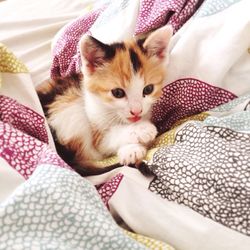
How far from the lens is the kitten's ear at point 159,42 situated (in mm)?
948

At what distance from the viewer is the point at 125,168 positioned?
0.82 m

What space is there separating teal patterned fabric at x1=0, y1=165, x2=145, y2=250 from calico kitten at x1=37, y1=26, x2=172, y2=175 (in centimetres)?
35

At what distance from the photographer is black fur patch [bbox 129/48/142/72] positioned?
1.02 m

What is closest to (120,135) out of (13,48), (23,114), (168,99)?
(168,99)

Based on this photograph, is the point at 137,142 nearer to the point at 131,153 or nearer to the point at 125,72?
the point at 131,153

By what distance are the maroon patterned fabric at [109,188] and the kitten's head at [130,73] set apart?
0.86 ft

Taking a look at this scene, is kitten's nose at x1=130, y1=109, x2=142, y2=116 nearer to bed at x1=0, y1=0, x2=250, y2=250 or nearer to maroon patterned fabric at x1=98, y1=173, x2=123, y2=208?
bed at x1=0, y1=0, x2=250, y2=250

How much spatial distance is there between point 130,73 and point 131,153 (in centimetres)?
22

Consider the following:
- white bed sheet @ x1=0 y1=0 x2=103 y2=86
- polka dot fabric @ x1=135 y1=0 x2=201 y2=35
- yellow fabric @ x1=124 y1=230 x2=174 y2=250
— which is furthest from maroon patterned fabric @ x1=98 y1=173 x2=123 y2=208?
white bed sheet @ x1=0 y1=0 x2=103 y2=86

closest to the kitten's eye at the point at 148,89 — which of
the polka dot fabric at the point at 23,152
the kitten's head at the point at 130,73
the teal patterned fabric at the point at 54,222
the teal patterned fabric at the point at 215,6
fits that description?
the kitten's head at the point at 130,73

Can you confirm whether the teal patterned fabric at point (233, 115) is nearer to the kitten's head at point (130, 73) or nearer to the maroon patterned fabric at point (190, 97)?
the maroon patterned fabric at point (190, 97)

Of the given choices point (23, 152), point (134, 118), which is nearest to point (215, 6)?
point (134, 118)

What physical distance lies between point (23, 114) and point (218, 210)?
1.54 ft

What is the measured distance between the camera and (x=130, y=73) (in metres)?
1.01
